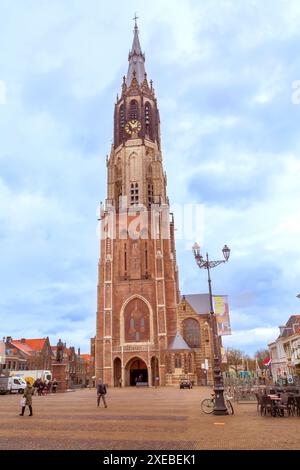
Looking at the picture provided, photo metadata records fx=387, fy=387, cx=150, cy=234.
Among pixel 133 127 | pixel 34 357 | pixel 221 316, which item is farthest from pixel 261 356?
pixel 221 316

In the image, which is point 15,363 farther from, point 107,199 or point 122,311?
point 107,199

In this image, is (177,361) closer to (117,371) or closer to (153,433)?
(117,371)

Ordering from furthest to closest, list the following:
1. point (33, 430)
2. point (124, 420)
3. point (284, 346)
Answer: point (284, 346) < point (124, 420) < point (33, 430)

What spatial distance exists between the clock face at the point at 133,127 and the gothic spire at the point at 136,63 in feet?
33.8

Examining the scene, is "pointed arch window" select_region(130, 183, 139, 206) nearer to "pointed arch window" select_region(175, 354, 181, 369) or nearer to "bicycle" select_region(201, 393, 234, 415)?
"pointed arch window" select_region(175, 354, 181, 369)

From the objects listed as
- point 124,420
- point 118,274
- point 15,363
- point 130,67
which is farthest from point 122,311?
A: point 130,67

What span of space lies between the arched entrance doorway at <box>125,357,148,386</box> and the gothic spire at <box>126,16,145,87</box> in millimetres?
55476

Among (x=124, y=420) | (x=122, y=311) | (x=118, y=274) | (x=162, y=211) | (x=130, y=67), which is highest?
(x=130, y=67)

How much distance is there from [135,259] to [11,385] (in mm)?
27737

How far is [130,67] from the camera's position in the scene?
85312 millimetres

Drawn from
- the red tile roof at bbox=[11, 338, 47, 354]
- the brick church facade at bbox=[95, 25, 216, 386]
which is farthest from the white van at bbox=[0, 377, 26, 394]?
the red tile roof at bbox=[11, 338, 47, 354]

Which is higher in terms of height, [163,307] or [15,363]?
[163,307]
